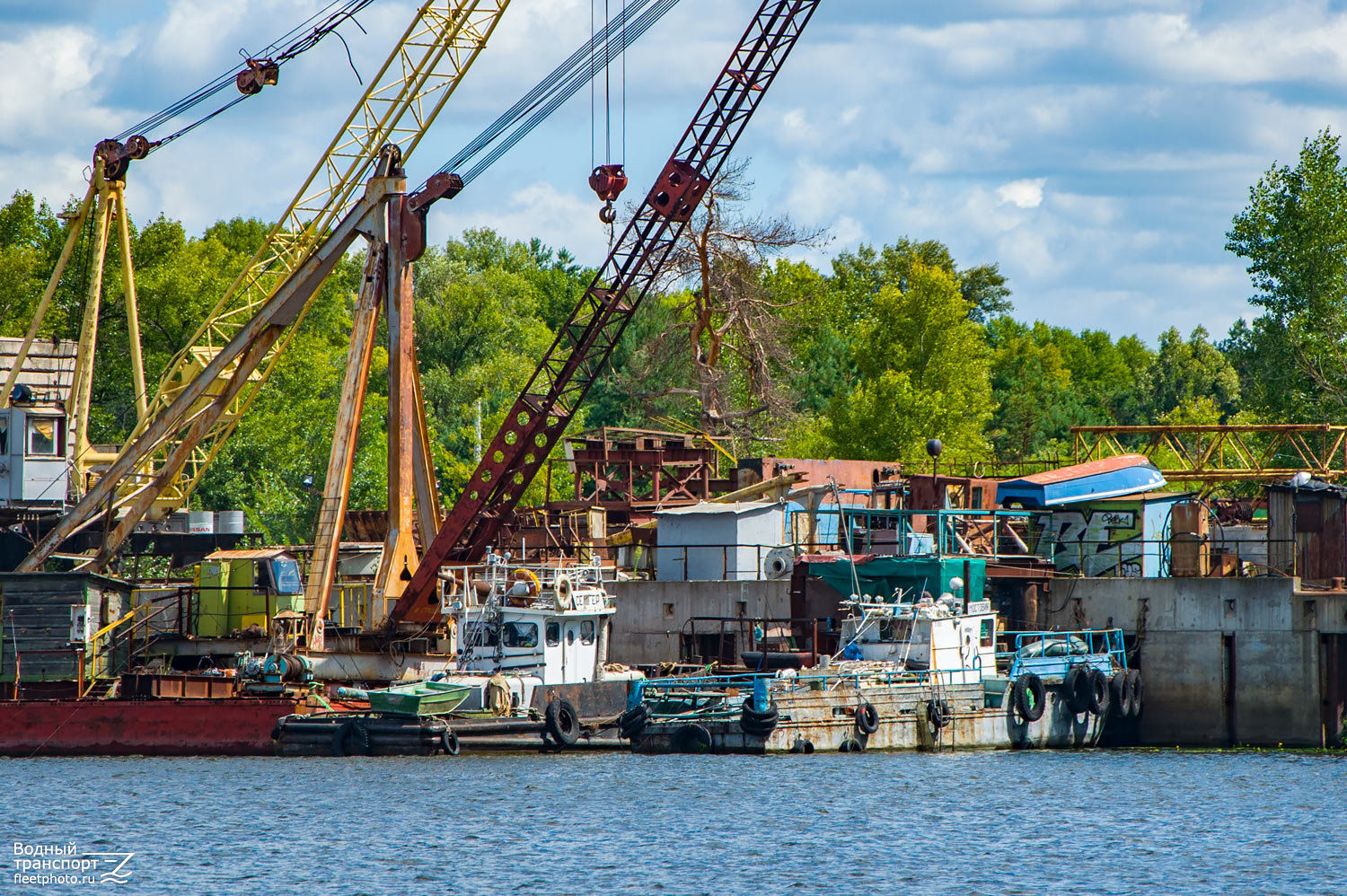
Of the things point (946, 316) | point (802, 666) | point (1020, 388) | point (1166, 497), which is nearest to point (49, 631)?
point (802, 666)

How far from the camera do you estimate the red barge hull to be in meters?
37.6

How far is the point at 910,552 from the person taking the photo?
46281 millimetres

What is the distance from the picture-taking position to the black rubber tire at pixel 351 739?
3650 cm

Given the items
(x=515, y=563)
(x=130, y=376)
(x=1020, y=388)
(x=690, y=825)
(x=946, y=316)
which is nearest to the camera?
(x=690, y=825)

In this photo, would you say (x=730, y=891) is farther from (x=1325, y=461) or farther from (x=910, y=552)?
(x=1325, y=461)

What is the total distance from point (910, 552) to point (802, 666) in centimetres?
761

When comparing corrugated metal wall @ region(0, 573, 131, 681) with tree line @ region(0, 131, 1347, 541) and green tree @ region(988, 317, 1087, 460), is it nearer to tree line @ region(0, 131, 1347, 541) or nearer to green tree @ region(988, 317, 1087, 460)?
tree line @ region(0, 131, 1347, 541)

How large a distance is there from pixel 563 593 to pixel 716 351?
26006 mm

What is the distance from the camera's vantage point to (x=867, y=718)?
37375mm

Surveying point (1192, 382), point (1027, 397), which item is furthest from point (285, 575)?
point (1192, 382)

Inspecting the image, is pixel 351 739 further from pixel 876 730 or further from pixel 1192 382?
pixel 1192 382

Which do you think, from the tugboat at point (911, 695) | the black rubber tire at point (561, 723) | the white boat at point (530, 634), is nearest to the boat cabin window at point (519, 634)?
the white boat at point (530, 634)

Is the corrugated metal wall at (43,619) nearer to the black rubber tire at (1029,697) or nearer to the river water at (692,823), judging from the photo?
the river water at (692,823)

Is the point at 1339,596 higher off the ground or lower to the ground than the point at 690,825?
higher
